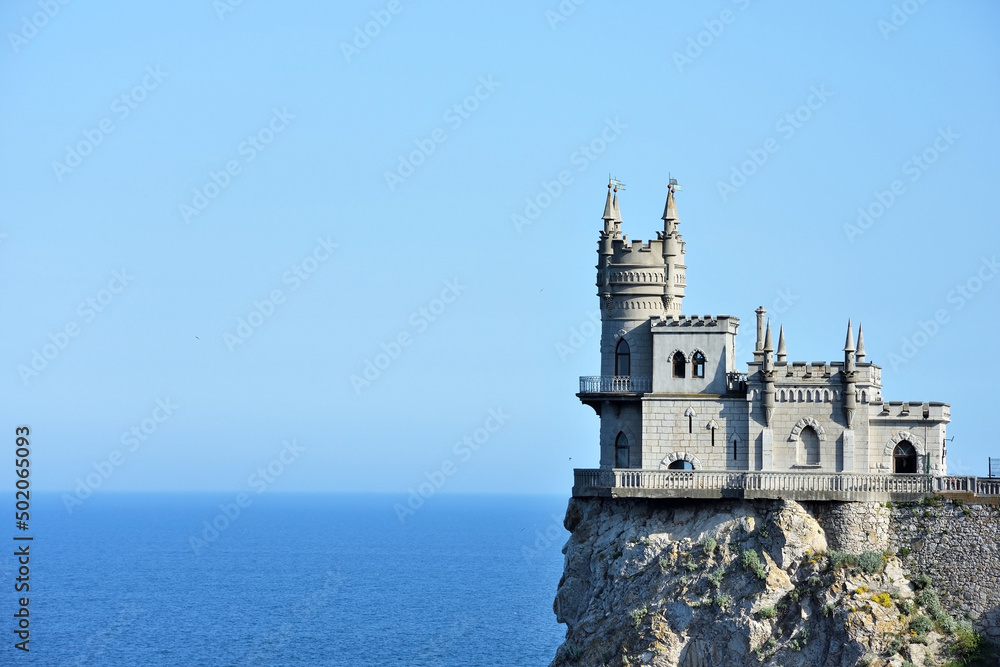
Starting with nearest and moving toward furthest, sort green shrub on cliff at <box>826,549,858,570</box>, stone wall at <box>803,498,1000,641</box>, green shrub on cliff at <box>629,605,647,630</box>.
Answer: stone wall at <box>803,498,1000,641</box>, green shrub on cliff at <box>826,549,858,570</box>, green shrub on cliff at <box>629,605,647,630</box>

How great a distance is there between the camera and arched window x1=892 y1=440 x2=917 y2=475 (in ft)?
222

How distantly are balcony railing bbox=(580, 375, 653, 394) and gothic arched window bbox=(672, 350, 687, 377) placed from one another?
1.12 meters

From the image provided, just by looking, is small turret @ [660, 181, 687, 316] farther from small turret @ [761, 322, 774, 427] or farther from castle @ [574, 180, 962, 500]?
small turret @ [761, 322, 774, 427]

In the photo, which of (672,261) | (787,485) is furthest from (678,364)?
(787,485)

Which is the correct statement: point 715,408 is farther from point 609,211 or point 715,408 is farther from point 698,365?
point 609,211

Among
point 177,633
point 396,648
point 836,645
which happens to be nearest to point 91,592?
point 177,633

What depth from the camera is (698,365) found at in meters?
70.0

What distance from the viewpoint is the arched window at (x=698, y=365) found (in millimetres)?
69875

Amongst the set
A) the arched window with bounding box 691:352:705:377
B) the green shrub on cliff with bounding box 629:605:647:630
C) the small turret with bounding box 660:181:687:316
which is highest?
the small turret with bounding box 660:181:687:316

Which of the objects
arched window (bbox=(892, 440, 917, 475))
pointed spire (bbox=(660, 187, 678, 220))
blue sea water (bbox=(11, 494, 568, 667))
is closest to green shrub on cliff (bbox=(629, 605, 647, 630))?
arched window (bbox=(892, 440, 917, 475))

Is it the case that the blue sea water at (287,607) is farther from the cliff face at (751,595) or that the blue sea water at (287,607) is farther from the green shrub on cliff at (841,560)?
the green shrub on cliff at (841,560)

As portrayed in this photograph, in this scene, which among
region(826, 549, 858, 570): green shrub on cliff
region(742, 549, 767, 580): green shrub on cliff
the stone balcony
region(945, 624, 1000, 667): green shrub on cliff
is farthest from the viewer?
the stone balcony

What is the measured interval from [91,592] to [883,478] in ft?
287

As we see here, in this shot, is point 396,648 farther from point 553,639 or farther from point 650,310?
point 650,310
